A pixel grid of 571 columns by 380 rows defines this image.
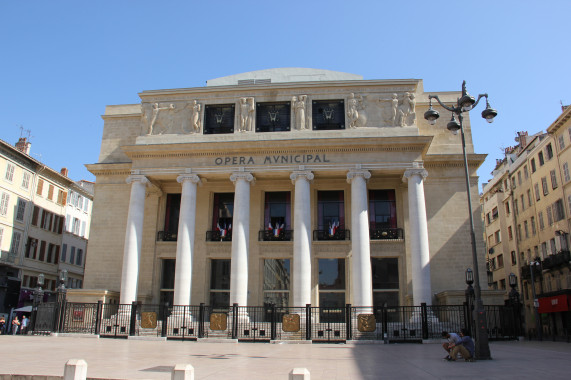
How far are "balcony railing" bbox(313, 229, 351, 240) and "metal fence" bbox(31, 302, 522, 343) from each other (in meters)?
5.37

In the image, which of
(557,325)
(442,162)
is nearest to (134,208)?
(442,162)

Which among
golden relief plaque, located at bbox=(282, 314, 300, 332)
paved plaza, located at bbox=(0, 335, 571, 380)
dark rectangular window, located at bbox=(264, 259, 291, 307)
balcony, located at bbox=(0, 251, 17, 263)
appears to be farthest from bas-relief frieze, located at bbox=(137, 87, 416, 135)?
paved plaza, located at bbox=(0, 335, 571, 380)

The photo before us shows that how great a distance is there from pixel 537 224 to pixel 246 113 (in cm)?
2659

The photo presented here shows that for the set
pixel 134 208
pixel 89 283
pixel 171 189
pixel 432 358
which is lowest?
pixel 432 358

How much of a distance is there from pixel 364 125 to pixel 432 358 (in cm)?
1655

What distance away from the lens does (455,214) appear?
94.4 ft

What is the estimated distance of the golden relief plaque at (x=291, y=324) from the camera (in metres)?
21.8

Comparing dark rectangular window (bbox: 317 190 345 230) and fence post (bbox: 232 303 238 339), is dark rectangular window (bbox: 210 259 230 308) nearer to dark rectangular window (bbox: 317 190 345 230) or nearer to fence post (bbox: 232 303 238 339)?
dark rectangular window (bbox: 317 190 345 230)

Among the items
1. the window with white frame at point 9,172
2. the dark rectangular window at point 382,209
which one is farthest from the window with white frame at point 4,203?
the dark rectangular window at point 382,209

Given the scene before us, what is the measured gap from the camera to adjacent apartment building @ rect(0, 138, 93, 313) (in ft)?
120

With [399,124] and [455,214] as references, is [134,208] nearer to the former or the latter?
[399,124]

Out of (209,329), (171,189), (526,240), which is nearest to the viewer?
(209,329)

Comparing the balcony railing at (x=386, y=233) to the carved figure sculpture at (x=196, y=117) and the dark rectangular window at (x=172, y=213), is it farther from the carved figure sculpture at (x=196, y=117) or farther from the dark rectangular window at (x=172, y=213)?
the dark rectangular window at (x=172, y=213)

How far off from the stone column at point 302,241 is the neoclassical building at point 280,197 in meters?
0.07
